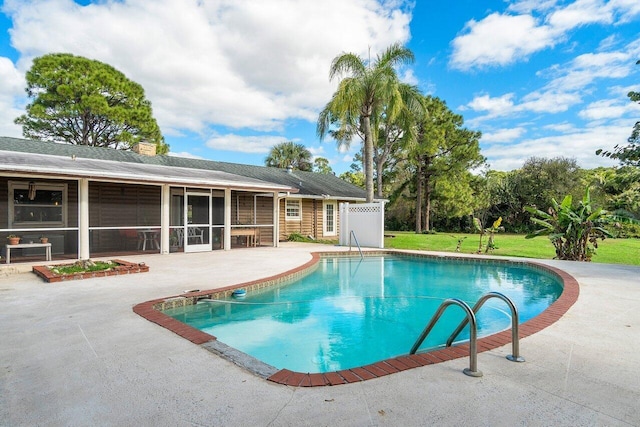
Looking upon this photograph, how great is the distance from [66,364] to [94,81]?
2792 cm

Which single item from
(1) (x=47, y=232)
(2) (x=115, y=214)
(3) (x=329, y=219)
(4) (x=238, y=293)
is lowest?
(4) (x=238, y=293)

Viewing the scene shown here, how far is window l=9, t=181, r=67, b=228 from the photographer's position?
10383 mm

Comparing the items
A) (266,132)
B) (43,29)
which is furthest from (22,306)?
(266,132)

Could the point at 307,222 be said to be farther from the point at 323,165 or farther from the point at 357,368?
the point at 323,165

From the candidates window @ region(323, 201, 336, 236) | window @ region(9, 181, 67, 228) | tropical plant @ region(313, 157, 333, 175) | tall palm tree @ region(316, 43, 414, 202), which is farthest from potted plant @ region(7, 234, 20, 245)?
tropical plant @ region(313, 157, 333, 175)

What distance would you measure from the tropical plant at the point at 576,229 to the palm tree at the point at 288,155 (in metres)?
27.4

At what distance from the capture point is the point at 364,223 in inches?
617

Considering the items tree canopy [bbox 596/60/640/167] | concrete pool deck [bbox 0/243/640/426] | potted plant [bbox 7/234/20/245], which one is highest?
tree canopy [bbox 596/60/640/167]

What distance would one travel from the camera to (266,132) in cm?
3747

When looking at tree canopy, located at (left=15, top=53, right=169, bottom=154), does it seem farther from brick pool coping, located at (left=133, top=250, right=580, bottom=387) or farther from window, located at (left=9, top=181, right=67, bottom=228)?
brick pool coping, located at (left=133, top=250, right=580, bottom=387)

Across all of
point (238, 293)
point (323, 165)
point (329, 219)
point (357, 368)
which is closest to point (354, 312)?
point (238, 293)

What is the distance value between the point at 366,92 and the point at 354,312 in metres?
11.4

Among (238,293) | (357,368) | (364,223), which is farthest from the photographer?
Answer: (364,223)

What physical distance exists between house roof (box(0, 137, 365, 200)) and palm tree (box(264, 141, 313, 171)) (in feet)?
43.5
